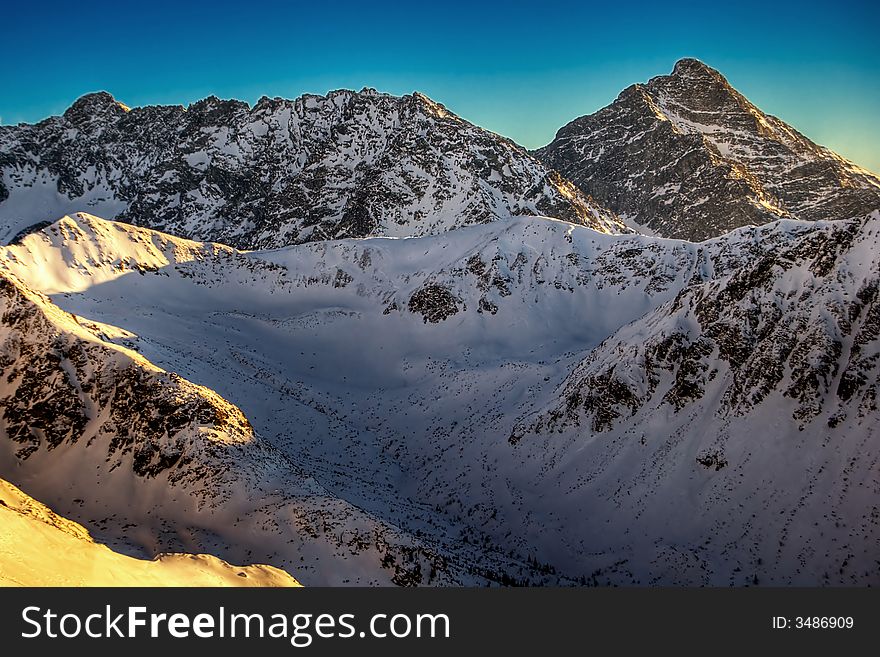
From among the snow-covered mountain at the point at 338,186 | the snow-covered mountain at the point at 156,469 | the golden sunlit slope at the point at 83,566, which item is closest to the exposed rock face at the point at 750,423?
the snow-covered mountain at the point at 156,469

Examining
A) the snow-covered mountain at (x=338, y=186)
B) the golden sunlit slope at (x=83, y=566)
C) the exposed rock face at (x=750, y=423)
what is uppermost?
the snow-covered mountain at (x=338, y=186)

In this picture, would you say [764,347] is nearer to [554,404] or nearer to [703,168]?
[554,404]

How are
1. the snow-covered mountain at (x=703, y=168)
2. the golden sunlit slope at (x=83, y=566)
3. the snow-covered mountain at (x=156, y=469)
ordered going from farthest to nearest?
the snow-covered mountain at (x=703, y=168) < the snow-covered mountain at (x=156, y=469) < the golden sunlit slope at (x=83, y=566)

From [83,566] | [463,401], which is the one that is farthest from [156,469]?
[463,401]

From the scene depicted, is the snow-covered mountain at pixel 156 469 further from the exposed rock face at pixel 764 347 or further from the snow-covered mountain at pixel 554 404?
the exposed rock face at pixel 764 347

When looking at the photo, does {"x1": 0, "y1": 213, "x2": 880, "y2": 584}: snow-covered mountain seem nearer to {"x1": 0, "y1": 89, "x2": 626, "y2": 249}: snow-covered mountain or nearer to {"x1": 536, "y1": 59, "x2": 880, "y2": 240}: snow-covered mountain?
{"x1": 0, "y1": 89, "x2": 626, "y2": 249}: snow-covered mountain

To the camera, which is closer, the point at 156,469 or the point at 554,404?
the point at 156,469
